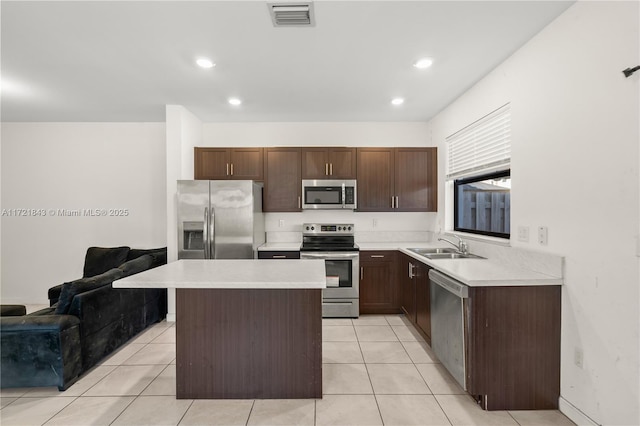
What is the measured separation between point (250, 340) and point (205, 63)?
2.33 meters

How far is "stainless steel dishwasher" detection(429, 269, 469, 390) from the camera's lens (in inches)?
85.9

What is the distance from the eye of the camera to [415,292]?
336cm

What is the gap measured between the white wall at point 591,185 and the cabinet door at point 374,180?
2038mm

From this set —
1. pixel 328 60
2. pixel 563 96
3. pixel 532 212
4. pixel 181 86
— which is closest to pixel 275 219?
pixel 181 86

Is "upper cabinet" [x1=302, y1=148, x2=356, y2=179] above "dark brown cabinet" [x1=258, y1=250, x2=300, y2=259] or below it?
above

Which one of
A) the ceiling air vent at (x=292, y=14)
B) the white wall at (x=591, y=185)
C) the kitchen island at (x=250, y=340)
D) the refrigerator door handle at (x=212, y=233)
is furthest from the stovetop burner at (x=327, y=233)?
the ceiling air vent at (x=292, y=14)

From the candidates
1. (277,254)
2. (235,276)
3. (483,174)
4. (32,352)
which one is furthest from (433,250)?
(32,352)

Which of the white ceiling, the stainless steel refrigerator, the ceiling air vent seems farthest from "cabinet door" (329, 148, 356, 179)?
the ceiling air vent

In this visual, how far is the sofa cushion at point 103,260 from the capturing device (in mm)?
3984

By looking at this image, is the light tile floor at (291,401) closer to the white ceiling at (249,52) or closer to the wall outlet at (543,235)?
the wall outlet at (543,235)

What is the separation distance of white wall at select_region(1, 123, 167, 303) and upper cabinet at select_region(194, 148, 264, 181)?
2.50ft

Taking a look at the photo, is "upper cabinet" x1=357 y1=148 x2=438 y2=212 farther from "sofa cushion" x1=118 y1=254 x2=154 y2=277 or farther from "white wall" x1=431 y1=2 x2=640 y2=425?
"sofa cushion" x1=118 y1=254 x2=154 y2=277

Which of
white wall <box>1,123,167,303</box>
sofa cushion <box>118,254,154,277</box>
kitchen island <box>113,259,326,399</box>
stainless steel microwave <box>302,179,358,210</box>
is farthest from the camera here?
white wall <box>1,123,167,303</box>

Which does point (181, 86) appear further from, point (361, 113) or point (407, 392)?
point (407, 392)
